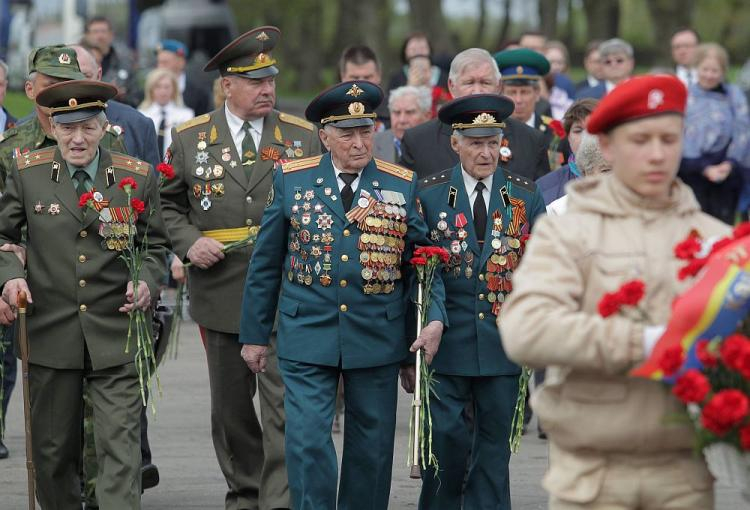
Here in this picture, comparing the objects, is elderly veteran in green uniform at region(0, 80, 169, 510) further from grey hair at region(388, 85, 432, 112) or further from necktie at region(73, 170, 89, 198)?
grey hair at region(388, 85, 432, 112)

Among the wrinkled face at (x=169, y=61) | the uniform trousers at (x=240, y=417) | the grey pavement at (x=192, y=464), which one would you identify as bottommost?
the grey pavement at (x=192, y=464)

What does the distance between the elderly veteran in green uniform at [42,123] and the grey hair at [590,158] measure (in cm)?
223

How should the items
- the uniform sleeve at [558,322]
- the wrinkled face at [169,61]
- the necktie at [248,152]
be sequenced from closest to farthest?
the uniform sleeve at [558,322] → the necktie at [248,152] → the wrinkled face at [169,61]

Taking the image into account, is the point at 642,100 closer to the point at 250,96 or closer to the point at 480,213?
the point at 480,213

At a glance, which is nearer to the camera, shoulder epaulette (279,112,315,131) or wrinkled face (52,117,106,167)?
wrinkled face (52,117,106,167)

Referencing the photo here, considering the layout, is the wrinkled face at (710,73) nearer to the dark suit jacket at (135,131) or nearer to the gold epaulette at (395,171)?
the dark suit jacket at (135,131)

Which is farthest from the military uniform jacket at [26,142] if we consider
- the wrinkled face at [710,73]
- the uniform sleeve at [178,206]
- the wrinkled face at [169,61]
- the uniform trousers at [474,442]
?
the wrinkled face at [169,61]

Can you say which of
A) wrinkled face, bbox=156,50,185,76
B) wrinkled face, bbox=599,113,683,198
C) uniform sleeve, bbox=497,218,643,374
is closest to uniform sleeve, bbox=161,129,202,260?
uniform sleeve, bbox=497,218,643,374

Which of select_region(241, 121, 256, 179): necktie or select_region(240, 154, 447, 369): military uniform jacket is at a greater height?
select_region(241, 121, 256, 179): necktie

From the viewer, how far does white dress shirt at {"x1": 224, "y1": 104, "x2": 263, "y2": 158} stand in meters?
8.55

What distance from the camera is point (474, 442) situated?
7.68 meters

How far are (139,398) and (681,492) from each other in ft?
11.3

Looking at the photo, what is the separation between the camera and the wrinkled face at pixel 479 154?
7.66m

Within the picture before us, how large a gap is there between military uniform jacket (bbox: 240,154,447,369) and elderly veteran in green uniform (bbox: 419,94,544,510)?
0.67 feet
